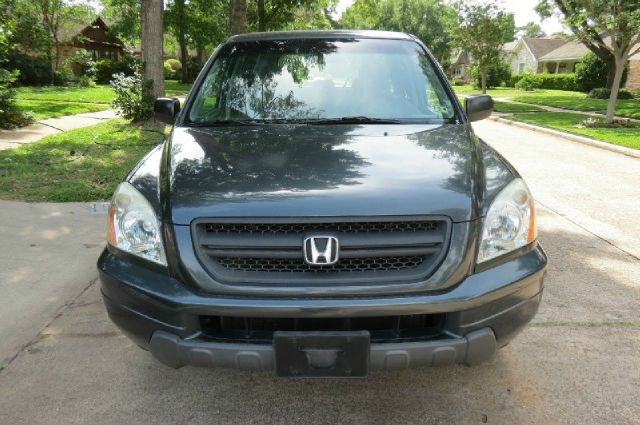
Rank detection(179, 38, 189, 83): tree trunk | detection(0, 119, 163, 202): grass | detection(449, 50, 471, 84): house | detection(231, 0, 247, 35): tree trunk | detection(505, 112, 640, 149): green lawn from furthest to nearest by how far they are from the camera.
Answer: detection(449, 50, 471, 84): house, detection(179, 38, 189, 83): tree trunk, detection(231, 0, 247, 35): tree trunk, detection(505, 112, 640, 149): green lawn, detection(0, 119, 163, 202): grass

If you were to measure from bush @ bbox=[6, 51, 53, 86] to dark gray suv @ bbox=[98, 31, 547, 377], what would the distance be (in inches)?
1064

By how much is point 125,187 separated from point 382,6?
66.4 m

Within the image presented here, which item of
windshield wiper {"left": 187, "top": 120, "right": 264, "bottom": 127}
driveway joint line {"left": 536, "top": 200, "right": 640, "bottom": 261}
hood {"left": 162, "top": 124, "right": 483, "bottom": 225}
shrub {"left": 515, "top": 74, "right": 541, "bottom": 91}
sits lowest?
driveway joint line {"left": 536, "top": 200, "right": 640, "bottom": 261}

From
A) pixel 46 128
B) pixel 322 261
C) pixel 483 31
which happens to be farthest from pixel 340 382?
pixel 483 31

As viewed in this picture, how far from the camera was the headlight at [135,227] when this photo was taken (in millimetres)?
2162

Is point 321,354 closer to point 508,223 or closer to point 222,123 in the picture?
point 508,223

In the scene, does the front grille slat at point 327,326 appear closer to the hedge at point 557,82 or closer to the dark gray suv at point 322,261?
the dark gray suv at point 322,261

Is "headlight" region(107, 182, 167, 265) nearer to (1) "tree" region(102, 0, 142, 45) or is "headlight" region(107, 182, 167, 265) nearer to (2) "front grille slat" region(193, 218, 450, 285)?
(2) "front grille slat" region(193, 218, 450, 285)

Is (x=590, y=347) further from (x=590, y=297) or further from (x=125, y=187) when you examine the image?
(x=125, y=187)

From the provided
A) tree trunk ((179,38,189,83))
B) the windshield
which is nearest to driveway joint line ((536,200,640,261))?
the windshield

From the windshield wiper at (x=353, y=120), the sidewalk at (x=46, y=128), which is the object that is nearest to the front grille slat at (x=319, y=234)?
the windshield wiper at (x=353, y=120)

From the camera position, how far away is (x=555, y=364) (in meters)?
2.81

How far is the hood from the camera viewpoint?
206 centimetres

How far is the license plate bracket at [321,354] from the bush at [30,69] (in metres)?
27.6
